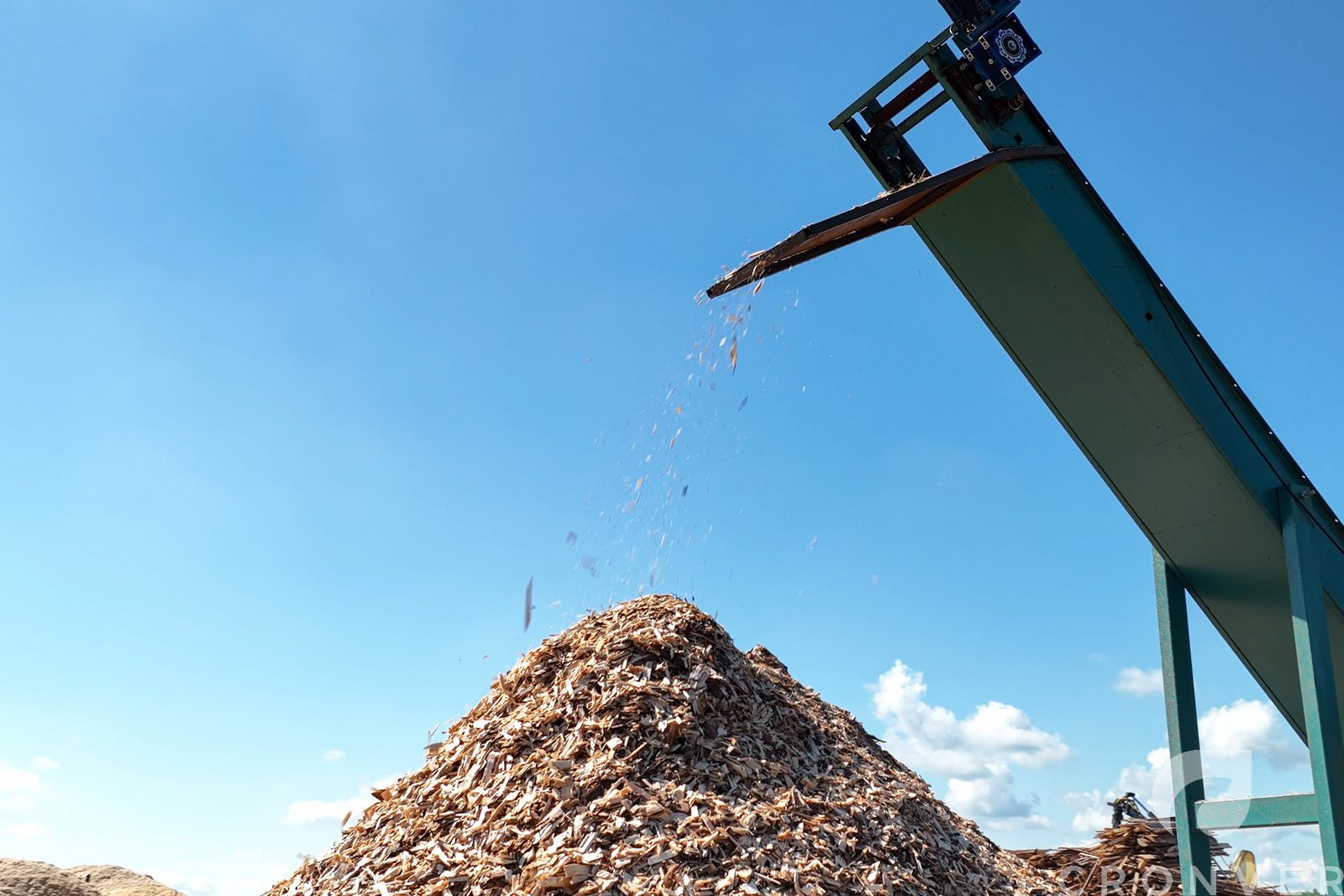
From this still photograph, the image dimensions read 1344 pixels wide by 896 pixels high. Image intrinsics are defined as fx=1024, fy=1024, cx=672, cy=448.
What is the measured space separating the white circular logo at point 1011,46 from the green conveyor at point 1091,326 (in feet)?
0.35

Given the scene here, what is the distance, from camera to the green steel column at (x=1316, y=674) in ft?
15.1

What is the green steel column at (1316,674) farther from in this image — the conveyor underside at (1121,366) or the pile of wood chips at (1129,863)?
the pile of wood chips at (1129,863)

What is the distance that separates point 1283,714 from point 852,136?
422 centimetres

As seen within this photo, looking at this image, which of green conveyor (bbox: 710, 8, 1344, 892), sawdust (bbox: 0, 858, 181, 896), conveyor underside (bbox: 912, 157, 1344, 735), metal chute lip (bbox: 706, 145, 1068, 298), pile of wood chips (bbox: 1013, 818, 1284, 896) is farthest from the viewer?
pile of wood chips (bbox: 1013, 818, 1284, 896)

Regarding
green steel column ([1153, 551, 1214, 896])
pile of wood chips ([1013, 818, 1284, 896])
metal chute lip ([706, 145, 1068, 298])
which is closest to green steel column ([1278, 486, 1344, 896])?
green steel column ([1153, 551, 1214, 896])

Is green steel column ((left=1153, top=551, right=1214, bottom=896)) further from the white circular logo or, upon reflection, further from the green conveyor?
the white circular logo

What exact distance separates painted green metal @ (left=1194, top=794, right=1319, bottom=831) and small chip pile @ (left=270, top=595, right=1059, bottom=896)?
0.96m

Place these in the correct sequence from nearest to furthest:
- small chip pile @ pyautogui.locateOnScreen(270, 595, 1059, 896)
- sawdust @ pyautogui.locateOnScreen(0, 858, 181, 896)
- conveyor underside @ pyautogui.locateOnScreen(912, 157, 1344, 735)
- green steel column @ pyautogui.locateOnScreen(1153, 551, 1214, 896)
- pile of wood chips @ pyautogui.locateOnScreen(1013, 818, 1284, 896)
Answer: small chip pile @ pyautogui.locateOnScreen(270, 595, 1059, 896) → conveyor underside @ pyautogui.locateOnScreen(912, 157, 1344, 735) → green steel column @ pyautogui.locateOnScreen(1153, 551, 1214, 896) → sawdust @ pyautogui.locateOnScreen(0, 858, 181, 896) → pile of wood chips @ pyautogui.locateOnScreen(1013, 818, 1284, 896)

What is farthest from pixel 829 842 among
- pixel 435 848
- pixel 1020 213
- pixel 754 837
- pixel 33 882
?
pixel 33 882

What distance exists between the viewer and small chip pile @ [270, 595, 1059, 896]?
4.22 meters

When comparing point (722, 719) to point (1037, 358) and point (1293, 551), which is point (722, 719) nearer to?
point (1037, 358)

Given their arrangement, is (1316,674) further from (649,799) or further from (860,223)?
(649,799)

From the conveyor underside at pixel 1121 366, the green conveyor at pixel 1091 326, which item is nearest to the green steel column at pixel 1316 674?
the green conveyor at pixel 1091 326

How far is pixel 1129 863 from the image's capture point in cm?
641
